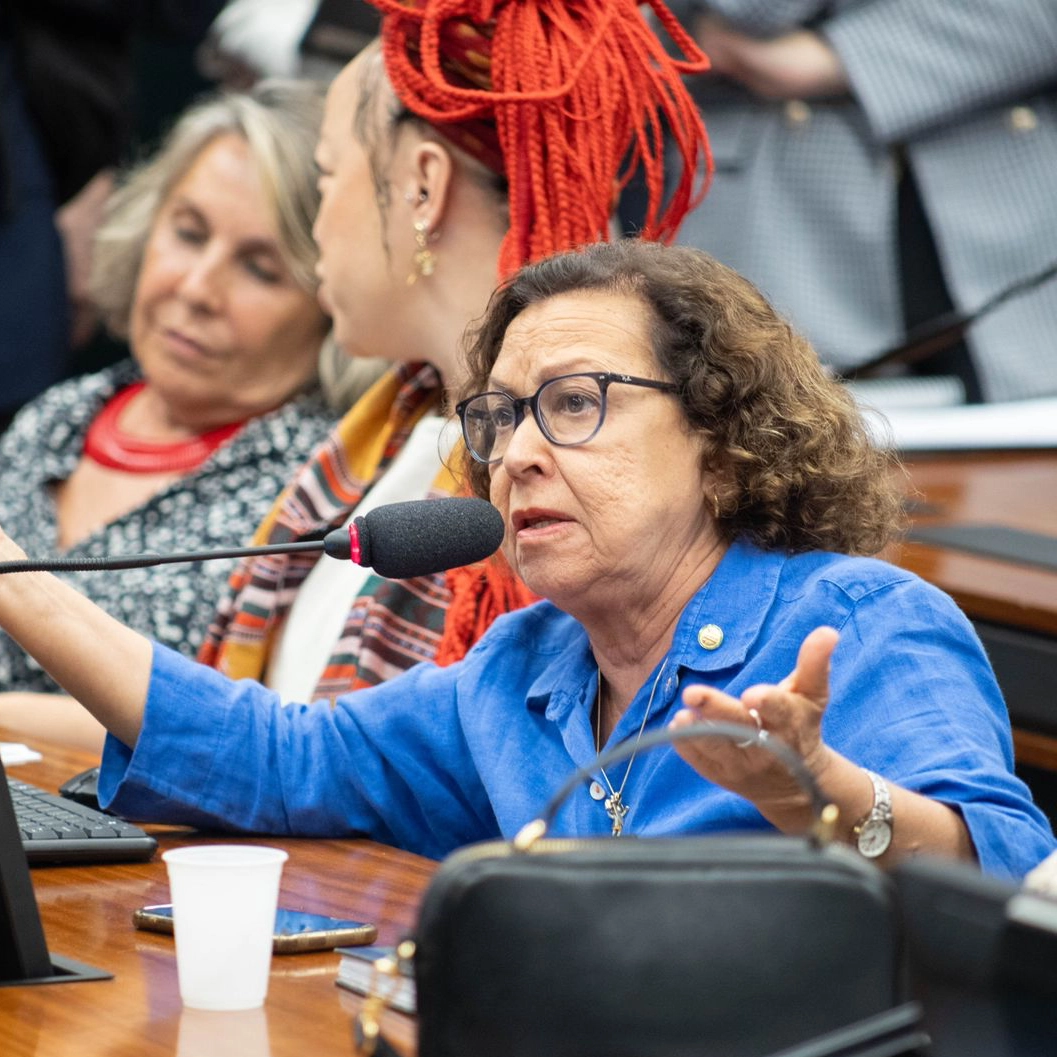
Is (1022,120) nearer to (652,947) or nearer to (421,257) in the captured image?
(421,257)

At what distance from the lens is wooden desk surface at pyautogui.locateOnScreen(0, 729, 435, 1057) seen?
969mm

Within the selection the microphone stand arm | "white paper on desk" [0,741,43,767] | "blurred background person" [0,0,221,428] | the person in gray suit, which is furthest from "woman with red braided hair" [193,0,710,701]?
"blurred background person" [0,0,221,428]

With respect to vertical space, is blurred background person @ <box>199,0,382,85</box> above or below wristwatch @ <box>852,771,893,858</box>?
above

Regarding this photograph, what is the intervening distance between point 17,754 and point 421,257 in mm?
734

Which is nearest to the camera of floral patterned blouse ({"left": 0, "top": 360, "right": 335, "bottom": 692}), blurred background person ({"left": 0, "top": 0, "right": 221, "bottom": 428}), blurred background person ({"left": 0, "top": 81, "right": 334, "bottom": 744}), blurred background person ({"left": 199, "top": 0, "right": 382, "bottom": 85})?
floral patterned blouse ({"left": 0, "top": 360, "right": 335, "bottom": 692})

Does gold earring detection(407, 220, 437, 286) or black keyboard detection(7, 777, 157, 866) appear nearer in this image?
black keyboard detection(7, 777, 157, 866)

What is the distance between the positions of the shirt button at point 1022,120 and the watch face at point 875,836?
6.21 feet

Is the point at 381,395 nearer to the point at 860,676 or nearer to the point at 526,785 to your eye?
the point at 526,785

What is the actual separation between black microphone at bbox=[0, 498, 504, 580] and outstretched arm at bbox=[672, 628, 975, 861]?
259 millimetres

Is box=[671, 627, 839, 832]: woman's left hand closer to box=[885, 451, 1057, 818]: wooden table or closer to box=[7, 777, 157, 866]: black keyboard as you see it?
box=[7, 777, 157, 866]: black keyboard

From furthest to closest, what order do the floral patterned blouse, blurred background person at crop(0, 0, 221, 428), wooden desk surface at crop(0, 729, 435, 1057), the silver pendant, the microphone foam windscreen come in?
blurred background person at crop(0, 0, 221, 428)
the floral patterned blouse
the silver pendant
the microphone foam windscreen
wooden desk surface at crop(0, 729, 435, 1057)

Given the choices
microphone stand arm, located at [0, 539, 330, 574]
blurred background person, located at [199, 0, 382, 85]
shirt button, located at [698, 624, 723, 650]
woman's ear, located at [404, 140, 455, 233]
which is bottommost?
shirt button, located at [698, 624, 723, 650]

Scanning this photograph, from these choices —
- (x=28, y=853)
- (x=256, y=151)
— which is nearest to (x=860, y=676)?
(x=28, y=853)

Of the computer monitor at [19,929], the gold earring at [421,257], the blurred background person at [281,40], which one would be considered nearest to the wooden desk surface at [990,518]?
the gold earring at [421,257]
